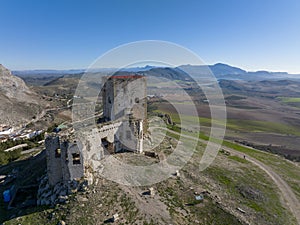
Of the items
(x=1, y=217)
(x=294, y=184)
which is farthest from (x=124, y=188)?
(x=294, y=184)

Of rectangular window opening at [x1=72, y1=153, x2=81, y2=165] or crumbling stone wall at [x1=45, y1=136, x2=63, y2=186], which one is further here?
crumbling stone wall at [x1=45, y1=136, x2=63, y2=186]

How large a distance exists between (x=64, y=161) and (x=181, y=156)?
18417 mm

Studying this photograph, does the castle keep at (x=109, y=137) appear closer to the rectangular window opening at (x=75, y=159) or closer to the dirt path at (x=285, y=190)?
the rectangular window opening at (x=75, y=159)

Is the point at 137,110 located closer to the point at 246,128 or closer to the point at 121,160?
the point at 121,160

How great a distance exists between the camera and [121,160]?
2425cm

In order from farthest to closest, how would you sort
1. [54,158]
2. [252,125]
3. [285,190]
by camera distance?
[252,125]
[285,190]
[54,158]

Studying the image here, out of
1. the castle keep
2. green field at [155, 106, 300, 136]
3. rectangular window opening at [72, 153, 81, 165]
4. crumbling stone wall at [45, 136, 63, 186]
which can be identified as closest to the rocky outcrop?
the castle keep

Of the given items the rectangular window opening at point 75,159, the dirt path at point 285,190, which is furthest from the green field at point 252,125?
the rectangular window opening at point 75,159

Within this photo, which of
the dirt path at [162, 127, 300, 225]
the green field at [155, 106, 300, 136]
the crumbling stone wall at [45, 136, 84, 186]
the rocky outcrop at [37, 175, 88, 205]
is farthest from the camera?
the green field at [155, 106, 300, 136]

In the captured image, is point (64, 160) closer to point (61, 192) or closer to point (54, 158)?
point (54, 158)

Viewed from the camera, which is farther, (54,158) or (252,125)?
(252,125)

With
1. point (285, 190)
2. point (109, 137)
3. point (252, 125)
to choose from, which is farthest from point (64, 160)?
point (252, 125)

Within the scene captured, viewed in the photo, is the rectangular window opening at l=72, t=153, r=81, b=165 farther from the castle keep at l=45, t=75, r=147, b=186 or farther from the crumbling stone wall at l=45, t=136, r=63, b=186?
the crumbling stone wall at l=45, t=136, r=63, b=186

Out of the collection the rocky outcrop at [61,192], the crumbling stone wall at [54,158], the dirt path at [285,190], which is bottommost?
the dirt path at [285,190]
